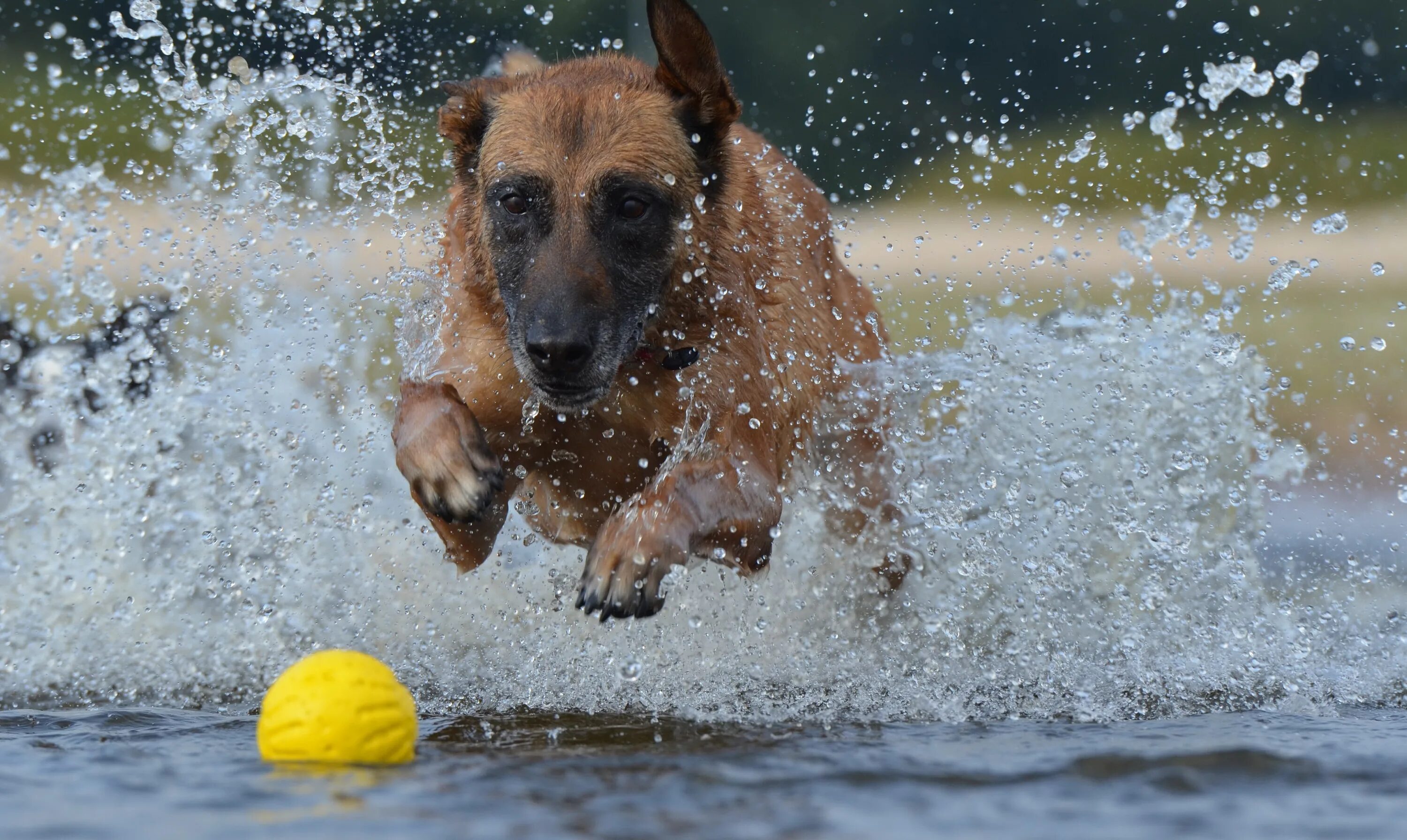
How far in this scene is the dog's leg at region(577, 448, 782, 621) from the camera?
4109mm

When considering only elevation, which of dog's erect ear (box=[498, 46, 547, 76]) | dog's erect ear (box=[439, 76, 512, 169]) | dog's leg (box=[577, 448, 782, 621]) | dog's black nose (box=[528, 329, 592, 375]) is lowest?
dog's leg (box=[577, 448, 782, 621])

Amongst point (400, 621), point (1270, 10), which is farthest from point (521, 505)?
point (1270, 10)

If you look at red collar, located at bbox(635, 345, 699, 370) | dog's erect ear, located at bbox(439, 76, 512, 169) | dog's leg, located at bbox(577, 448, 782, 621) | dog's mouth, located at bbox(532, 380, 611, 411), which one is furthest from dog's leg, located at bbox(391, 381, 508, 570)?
dog's erect ear, located at bbox(439, 76, 512, 169)

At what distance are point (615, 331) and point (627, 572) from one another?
2.50 feet

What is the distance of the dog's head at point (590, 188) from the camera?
14.2ft

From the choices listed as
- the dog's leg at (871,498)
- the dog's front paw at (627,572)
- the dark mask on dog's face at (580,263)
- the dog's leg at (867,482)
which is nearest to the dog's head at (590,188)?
the dark mask on dog's face at (580,263)

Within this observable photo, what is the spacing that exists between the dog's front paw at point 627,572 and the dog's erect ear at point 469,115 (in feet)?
4.72

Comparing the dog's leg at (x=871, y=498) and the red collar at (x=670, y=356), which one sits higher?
the red collar at (x=670, y=356)

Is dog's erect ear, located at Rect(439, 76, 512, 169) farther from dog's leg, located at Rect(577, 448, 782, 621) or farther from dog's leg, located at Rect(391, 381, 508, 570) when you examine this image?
dog's leg, located at Rect(577, 448, 782, 621)

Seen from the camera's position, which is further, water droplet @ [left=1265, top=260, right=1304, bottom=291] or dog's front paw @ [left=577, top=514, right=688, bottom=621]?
water droplet @ [left=1265, top=260, right=1304, bottom=291]

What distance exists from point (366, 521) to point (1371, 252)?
16077mm

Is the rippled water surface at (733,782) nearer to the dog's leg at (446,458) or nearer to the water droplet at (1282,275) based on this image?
the dog's leg at (446,458)

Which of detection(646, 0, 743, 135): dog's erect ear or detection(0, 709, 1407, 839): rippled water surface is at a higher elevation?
detection(646, 0, 743, 135): dog's erect ear

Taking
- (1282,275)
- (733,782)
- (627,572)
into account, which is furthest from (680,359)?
(1282,275)
